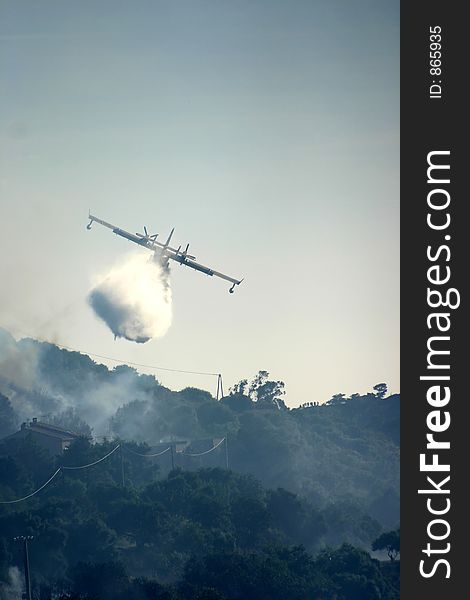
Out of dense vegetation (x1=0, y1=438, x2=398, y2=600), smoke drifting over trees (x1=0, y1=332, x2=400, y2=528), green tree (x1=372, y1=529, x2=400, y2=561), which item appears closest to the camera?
dense vegetation (x1=0, y1=438, x2=398, y2=600)

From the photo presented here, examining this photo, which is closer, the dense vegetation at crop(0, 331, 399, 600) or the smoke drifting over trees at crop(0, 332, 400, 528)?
the dense vegetation at crop(0, 331, 399, 600)

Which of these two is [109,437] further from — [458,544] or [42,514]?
[458,544]

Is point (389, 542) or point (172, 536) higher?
point (389, 542)

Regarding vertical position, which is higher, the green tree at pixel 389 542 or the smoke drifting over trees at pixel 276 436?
the smoke drifting over trees at pixel 276 436

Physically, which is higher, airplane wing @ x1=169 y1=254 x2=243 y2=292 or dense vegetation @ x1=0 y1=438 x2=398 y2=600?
airplane wing @ x1=169 y1=254 x2=243 y2=292

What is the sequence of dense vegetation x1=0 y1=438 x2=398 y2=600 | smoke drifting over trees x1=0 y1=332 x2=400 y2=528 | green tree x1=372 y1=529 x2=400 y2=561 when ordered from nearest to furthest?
dense vegetation x1=0 y1=438 x2=398 y2=600
green tree x1=372 y1=529 x2=400 y2=561
smoke drifting over trees x1=0 y1=332 x2=400 y2=528

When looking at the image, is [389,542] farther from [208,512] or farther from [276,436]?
[276,436]

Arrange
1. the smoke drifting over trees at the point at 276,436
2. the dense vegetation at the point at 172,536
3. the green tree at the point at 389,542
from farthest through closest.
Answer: the smoke drifting over trees at the point at 276,436, the green tree at the point at 389,542, the dense vegetation at the point at 172,536

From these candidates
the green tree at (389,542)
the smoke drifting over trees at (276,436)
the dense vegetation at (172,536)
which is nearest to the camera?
the dense vegetation at (172,536)

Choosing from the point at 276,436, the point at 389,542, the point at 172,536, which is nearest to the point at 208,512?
the point at 172,536
